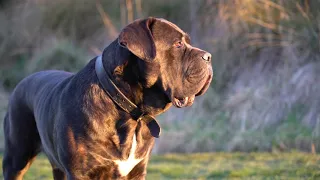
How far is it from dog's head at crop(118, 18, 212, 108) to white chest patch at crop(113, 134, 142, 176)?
1.54 feet

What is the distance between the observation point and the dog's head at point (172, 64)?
4172 millimetres

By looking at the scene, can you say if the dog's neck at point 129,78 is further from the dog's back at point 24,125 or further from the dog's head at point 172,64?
the dog's back at point 24,125

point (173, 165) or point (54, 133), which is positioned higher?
point (54, 133)

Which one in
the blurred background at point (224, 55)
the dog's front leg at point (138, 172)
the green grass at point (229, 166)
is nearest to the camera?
the dog's front leg at point (138, 172)

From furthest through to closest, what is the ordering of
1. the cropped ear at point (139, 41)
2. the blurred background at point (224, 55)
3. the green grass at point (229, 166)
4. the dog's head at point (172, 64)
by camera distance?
the blurred background at point (224, 55) → the green grass at point (229, 166) → the dog's head at point (172, 64) → the cropped ear at point (139, 41)

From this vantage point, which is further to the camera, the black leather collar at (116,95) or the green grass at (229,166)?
the green grass at (229,166)

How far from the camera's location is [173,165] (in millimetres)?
8477

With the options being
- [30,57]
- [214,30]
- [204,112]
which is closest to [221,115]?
[204,112]

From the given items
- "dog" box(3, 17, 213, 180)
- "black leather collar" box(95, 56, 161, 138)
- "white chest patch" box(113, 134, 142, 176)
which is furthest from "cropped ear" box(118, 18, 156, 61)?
"white chest patch" box(113, 134, 142, 176)

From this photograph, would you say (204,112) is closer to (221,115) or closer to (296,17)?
(221,115)

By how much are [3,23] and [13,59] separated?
1.19 metres

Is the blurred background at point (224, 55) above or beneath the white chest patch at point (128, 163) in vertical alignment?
beneath

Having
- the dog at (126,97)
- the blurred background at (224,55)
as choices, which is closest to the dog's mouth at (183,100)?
the dog at (126,97)

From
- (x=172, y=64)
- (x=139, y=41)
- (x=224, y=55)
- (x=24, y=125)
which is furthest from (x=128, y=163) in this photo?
(x=224, y=55)
